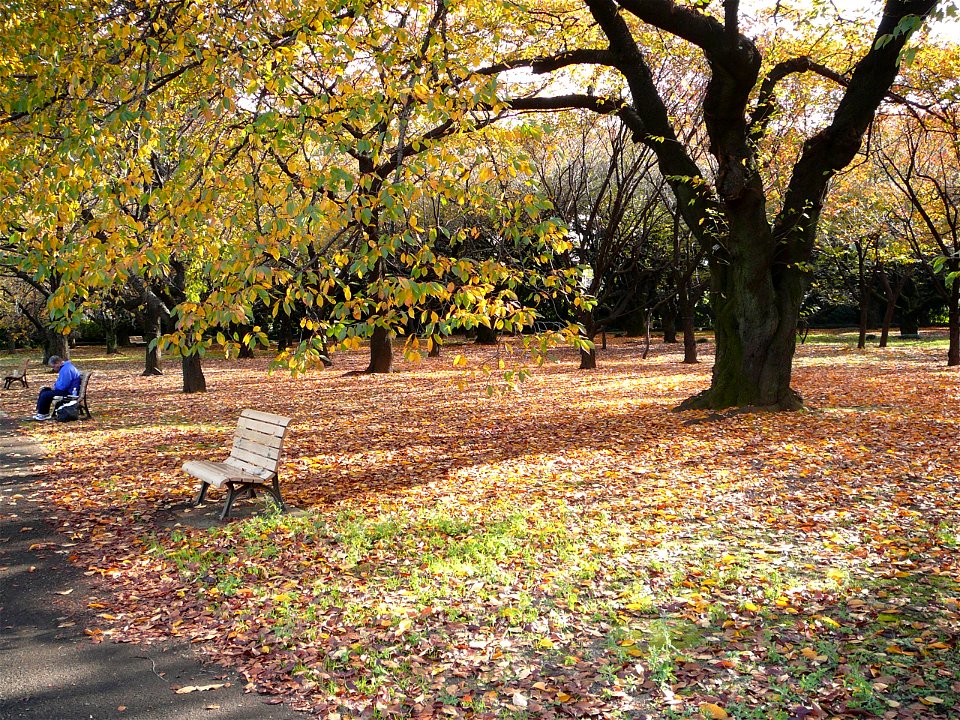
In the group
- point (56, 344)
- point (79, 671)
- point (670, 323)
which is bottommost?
point (79, 671)

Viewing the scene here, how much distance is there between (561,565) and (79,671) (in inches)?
127

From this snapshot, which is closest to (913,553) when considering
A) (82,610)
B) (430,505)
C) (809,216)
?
(430,505)

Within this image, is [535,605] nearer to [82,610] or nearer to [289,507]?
[82,610]

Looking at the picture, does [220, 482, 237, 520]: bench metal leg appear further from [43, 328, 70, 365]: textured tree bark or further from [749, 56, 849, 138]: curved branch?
[43, 328, 70, 365]: textured tree bark

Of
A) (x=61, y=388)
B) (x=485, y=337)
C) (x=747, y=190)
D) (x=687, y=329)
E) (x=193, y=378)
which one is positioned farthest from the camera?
(x=485, y=337)

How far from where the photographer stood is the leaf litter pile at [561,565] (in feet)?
13.1

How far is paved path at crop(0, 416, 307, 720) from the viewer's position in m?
3.77

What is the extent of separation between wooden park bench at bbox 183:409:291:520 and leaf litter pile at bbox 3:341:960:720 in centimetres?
29

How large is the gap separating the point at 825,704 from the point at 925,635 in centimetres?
106

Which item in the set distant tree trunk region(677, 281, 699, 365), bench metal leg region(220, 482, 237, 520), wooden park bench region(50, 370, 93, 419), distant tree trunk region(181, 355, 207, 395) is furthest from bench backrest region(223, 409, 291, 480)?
distant tree trunk region(677, 281, 699, 365)

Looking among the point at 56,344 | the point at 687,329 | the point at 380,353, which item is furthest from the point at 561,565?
the point at 56,344

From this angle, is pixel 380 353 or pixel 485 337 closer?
pixel 380 353

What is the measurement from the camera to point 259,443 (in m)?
7.62

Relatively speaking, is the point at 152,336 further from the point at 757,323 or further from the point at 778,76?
the point at 778,76
